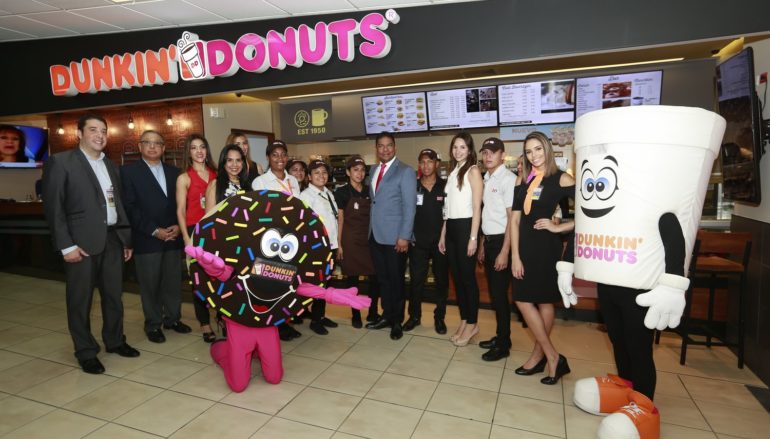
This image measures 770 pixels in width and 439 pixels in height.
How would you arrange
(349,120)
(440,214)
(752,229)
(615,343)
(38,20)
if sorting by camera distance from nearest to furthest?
1. (615,343)
2. (752,229)
3. (440,214)
4. (38,20)
5. (349,120)

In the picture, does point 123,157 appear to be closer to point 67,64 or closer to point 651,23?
point 67,64

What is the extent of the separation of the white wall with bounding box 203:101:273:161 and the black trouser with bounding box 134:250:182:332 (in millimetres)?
3274

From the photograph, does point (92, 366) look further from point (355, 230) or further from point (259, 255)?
point (355, 230)

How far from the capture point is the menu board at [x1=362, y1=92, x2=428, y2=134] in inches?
230

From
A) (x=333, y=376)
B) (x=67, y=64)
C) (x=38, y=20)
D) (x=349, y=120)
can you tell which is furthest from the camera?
(x=349, y=120)

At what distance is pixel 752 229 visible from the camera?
3201 millimetres

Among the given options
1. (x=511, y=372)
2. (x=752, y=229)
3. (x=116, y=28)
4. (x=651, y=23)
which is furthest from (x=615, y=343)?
(x=116, y=28)

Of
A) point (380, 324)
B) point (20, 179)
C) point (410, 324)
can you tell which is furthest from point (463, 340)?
point (20, 179)

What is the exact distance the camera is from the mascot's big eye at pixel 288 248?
2570 mm

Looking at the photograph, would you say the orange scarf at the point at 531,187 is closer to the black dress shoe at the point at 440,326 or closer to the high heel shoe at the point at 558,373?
the high heel shoe at the point at 558,373

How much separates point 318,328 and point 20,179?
702cm

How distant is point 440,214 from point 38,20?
14.5 feet

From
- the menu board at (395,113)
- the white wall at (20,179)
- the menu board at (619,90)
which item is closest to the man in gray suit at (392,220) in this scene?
the menu board at (395,113)

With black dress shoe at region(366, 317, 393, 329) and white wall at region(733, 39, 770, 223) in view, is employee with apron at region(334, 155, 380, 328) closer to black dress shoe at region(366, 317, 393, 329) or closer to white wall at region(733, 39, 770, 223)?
black dress shoe at region(366, 317, 393, 329)
